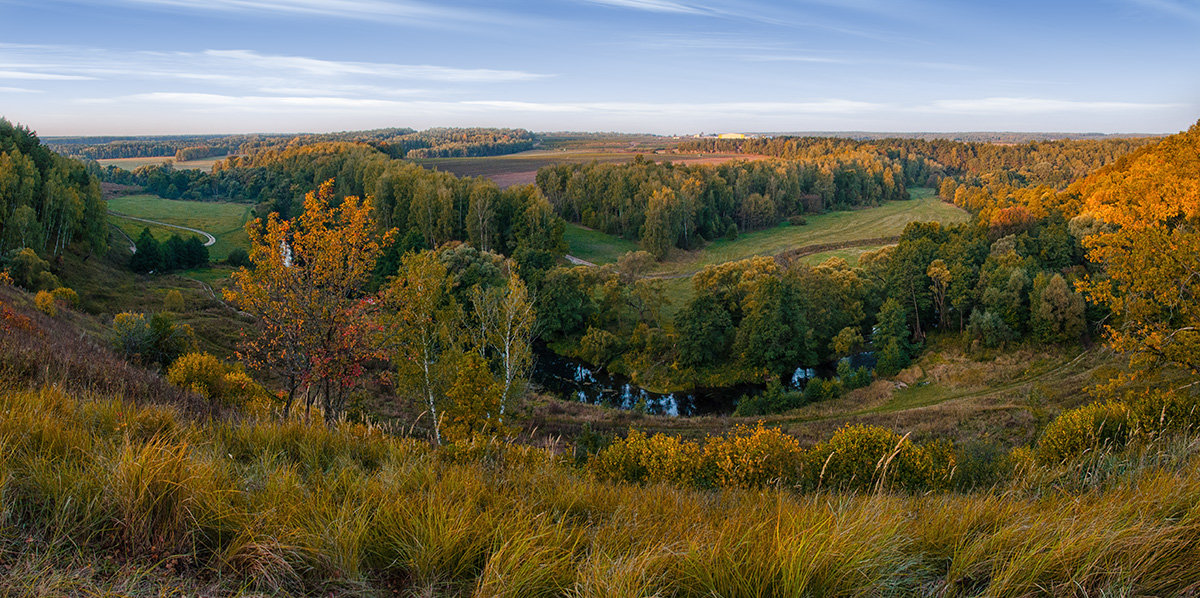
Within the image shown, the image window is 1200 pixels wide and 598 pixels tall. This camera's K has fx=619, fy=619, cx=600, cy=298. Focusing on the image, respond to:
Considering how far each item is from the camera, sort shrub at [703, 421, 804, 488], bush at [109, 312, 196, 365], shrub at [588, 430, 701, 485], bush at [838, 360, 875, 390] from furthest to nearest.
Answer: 1. bush at [838, 360, 875, 390]
2. bush at [109, 312, 196, 365]
3. shrub at [588, 430, 701, 485]
4. shrub at [703, 421, 804, 488]

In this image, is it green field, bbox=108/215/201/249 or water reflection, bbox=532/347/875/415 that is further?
green field, bbox=108/215/201/249

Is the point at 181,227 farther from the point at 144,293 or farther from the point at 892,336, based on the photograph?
the point at 892,336

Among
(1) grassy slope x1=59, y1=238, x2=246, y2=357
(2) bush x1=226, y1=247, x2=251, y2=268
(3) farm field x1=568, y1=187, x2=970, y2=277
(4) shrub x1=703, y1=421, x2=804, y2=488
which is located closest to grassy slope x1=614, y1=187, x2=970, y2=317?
(3) farm field x1=568, y1=187, x2=970, y2=277

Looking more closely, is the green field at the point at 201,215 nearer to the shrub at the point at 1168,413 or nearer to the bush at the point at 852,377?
the bush at the point at 852,377

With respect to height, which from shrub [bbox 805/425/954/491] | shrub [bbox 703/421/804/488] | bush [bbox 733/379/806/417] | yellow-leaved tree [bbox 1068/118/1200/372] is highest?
yellow-leaved tree [bbox 1068/118/1200/372]

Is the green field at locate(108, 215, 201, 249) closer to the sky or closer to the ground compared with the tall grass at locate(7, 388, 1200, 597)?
closer to the ground

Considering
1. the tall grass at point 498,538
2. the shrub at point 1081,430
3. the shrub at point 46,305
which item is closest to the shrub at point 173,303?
the shrub at point 46,305

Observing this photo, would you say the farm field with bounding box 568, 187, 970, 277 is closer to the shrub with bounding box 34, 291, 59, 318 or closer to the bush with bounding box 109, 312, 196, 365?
the bush with bounding box 109, 312, 196, 365

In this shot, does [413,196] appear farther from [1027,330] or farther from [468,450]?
[468,450]
